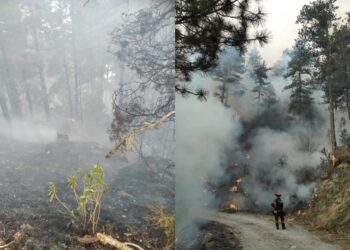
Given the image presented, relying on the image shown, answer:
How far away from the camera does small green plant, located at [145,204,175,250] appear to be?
306 centimetres

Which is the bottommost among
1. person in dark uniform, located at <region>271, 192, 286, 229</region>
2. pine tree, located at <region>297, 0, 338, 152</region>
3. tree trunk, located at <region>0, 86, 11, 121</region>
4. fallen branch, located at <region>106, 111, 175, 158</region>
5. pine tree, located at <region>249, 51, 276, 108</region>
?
person in dark uniform, located at <region>271, 192, 286, 229</region>

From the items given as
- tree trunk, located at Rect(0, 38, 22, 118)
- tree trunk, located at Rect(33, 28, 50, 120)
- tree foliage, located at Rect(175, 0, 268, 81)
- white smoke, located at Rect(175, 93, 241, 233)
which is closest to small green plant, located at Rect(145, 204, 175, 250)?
white smoke, located at Rect(175, 93, 241, 233)

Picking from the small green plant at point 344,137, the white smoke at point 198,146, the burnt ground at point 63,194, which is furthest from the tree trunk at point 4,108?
the small green plant at point 344,137

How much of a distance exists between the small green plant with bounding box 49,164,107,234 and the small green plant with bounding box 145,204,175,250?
18.5 inches

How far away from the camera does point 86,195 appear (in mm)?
2738

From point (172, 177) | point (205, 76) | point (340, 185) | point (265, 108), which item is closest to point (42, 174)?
point (172, 177)

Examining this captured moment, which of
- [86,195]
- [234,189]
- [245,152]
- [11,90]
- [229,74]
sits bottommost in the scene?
[234,189]

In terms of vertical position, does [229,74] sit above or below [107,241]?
above

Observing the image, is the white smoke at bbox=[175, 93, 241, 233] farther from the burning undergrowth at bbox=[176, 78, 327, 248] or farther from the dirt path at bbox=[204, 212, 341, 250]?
the dirt path at bbox=[204, 212, 341, 250]

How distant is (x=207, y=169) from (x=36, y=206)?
180cm

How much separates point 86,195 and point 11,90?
939mm

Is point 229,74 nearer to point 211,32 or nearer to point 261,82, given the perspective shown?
point 261,82

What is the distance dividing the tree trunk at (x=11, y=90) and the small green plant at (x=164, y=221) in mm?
1317

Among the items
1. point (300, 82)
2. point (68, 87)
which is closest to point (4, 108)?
point (68, 87)
